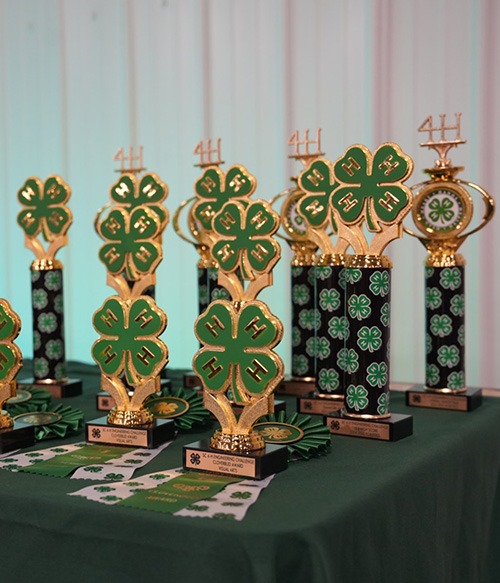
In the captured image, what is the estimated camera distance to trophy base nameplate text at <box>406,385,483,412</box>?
1848mm

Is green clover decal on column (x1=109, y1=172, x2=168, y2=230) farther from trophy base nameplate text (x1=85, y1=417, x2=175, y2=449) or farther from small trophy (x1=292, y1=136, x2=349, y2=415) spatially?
trophy base nameplate text (x1=85, y1=417, x2=175, y2=449)

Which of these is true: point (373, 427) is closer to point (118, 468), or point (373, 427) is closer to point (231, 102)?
point (118, 468)

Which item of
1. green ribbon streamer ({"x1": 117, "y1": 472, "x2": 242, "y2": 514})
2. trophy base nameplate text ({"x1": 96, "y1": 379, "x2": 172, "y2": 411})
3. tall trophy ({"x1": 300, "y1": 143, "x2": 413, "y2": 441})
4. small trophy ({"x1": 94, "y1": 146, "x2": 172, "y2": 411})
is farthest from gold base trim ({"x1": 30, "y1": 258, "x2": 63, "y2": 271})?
green ribbon streamer ({"x1": 117, "y1": 472, "x2": 242, "y2": 514})

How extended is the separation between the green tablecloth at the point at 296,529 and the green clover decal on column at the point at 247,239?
14.3 inches

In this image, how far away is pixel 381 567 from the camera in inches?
47.5

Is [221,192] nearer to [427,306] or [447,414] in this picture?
[427,306]

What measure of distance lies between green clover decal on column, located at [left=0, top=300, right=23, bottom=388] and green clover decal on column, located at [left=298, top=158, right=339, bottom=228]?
706 mm

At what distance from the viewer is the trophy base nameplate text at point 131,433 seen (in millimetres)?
1516

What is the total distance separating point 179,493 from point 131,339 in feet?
1.37

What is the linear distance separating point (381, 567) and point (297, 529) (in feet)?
0.78

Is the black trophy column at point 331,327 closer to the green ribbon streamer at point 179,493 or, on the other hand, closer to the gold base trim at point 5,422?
the green ribbon streamer at point 179,493

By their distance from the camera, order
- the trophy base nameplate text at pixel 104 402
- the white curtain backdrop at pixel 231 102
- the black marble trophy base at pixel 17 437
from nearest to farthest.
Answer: the black marble trophy base at pixel 17 437
the trophy base nameplate text at pixel 104 402
the white curtain backdrop at pixel 231 102

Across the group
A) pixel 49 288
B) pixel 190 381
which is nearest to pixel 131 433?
pixel 190 381

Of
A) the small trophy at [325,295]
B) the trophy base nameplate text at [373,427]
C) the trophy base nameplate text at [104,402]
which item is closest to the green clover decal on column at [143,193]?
the small trophy at [325,295]
